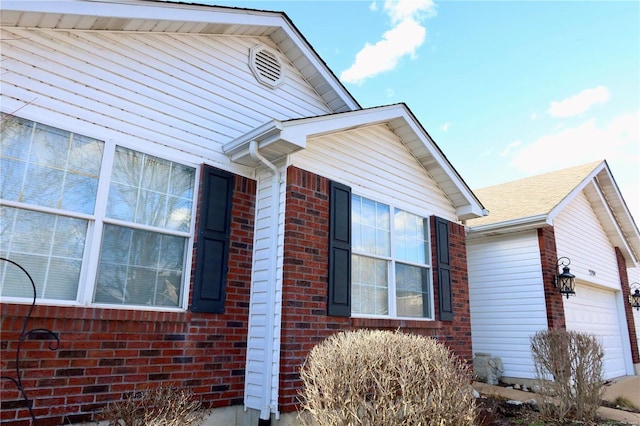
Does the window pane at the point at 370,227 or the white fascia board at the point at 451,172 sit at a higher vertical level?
the white fascia board at the point at 451,172

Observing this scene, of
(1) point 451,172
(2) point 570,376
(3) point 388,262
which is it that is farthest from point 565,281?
(3) point 388,262

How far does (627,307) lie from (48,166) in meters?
15.0

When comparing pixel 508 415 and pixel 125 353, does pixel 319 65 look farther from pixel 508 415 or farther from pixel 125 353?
pixel 508 415

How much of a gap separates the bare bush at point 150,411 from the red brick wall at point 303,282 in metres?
1.08

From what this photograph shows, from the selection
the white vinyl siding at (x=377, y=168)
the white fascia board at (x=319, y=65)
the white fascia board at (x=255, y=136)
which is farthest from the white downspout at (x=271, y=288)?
the white fascia board at (x=319, y=65)

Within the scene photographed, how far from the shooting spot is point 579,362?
5812mm

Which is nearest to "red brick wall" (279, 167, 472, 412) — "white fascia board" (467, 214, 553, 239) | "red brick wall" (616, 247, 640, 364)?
"white fascia board" (467, 214, 553, 239)

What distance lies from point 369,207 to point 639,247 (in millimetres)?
12394

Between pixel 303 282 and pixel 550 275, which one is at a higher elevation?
pixel 550 275

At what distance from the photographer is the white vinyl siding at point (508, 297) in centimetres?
852

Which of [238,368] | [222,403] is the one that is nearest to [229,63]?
[238,368]

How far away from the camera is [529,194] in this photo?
417 inches

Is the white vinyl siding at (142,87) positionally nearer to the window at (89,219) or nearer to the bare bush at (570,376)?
the window at (89,219)

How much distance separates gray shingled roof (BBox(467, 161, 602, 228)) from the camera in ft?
30.0
